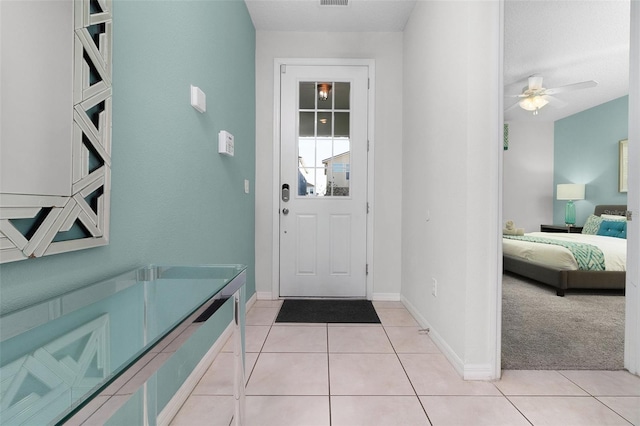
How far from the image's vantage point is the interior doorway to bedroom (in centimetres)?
208

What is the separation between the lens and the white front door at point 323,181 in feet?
10.1

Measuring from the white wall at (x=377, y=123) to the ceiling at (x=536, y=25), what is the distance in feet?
0.34

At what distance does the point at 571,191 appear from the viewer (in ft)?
17.5

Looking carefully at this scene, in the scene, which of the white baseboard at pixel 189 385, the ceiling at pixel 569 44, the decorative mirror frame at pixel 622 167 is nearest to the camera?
the white baseboard at pixel 189 385

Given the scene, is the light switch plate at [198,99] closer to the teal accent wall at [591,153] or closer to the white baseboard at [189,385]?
the white baseboard at [189,385]

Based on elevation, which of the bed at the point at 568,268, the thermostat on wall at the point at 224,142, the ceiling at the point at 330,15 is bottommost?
the bed at the point at 568,268

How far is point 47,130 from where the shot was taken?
0.73 metres

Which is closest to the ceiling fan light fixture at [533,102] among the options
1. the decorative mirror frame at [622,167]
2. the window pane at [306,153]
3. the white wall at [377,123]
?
the decorative mirror frame at [622,167]

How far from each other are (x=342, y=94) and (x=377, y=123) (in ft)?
1.52

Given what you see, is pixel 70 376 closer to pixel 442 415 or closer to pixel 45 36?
pixel 45 36

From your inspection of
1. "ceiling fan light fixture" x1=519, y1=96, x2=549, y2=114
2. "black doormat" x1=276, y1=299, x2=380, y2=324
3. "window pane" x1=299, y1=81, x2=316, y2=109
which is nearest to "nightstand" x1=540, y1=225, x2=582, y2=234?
"ceiling fan light fixture" x1=519, y1=96, x2=549, y2=114

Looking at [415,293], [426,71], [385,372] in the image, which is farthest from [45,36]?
[415,293]

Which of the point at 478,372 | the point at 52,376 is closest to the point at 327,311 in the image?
the point at 478,372

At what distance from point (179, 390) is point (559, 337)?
8.18 ft
